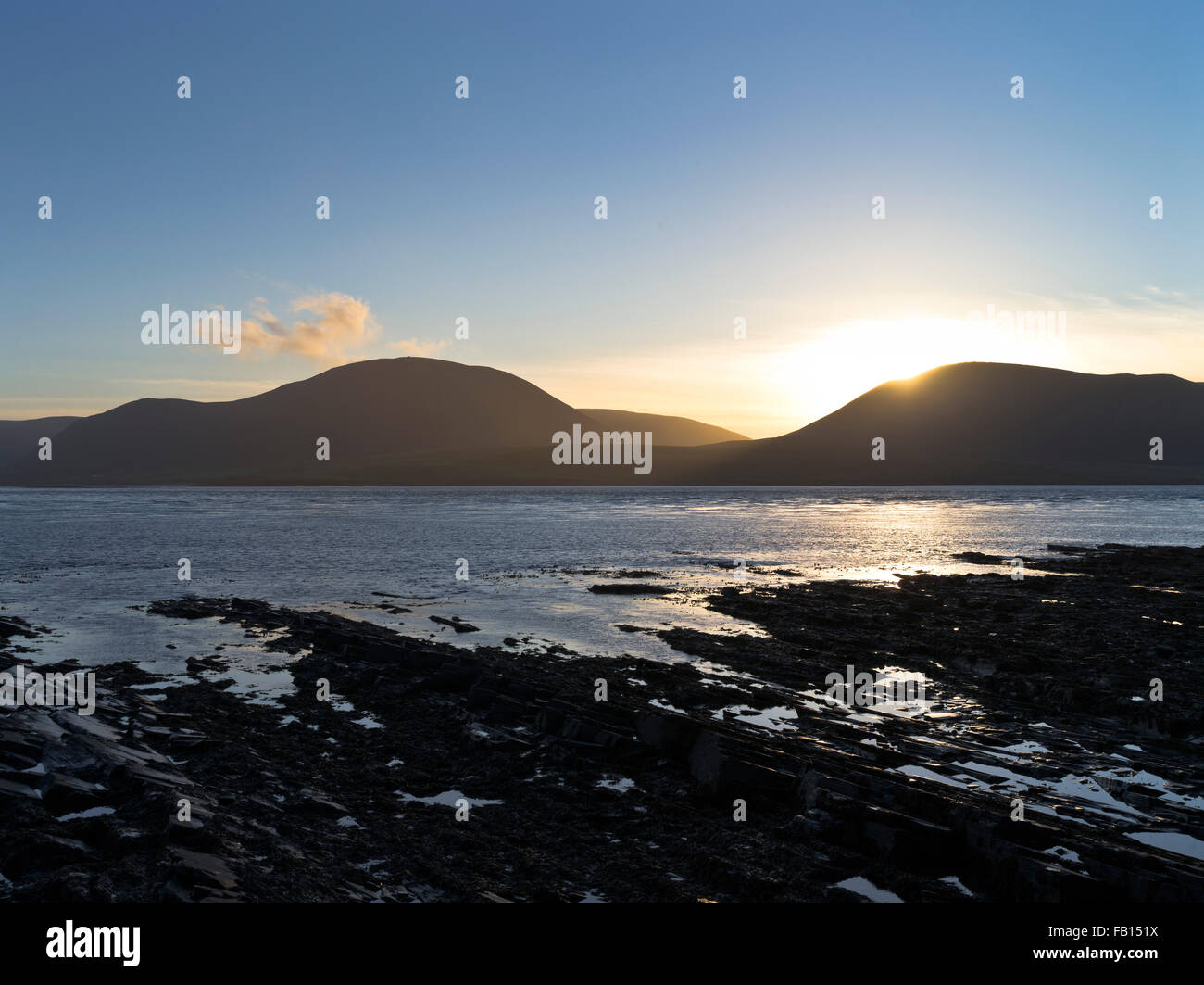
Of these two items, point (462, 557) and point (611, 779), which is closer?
point (611, 779)

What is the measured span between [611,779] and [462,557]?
36.7 meters

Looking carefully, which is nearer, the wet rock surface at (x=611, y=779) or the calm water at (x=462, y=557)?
the wet rock surface at (x=611, y=779)

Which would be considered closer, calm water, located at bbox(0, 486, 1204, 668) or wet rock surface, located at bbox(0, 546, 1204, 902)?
wet rock surface, located at bbox(0, 546, 1204, 902)

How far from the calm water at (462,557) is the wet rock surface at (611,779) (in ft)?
15.2

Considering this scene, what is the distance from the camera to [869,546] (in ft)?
182

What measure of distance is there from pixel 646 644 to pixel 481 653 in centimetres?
486

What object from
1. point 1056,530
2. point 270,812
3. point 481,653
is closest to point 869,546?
point 1056,530

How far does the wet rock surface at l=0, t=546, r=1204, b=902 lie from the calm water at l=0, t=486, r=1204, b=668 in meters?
4.64

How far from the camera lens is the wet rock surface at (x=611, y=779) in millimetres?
7680

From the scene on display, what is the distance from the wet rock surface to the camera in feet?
Result: 25.2

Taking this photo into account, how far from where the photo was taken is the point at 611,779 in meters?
10.9

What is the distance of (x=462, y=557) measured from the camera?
46.5m

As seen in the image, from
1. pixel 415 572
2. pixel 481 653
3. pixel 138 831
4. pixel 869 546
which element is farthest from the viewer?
pixel 869 546
